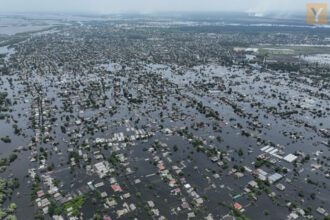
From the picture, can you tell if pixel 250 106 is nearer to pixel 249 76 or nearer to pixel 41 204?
pixel 249 76

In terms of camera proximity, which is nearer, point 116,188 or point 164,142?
point 116,188

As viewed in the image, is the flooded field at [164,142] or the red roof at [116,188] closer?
the flooded field at [164,142]

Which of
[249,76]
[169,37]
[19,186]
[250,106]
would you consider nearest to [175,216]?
[19,186]

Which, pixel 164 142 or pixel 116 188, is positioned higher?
pixel 164 142

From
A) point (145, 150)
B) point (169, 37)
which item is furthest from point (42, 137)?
point (169, 37)

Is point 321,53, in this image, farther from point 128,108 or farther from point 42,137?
point 42,137

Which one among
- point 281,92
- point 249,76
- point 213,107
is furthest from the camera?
point 249,76

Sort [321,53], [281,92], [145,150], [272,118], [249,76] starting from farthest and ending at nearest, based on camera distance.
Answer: [321,53] < [249,76] < [281,92] < [272,118] < [145,150]

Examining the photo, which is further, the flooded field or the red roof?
the red roof

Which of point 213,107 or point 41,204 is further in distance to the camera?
point 213,107
